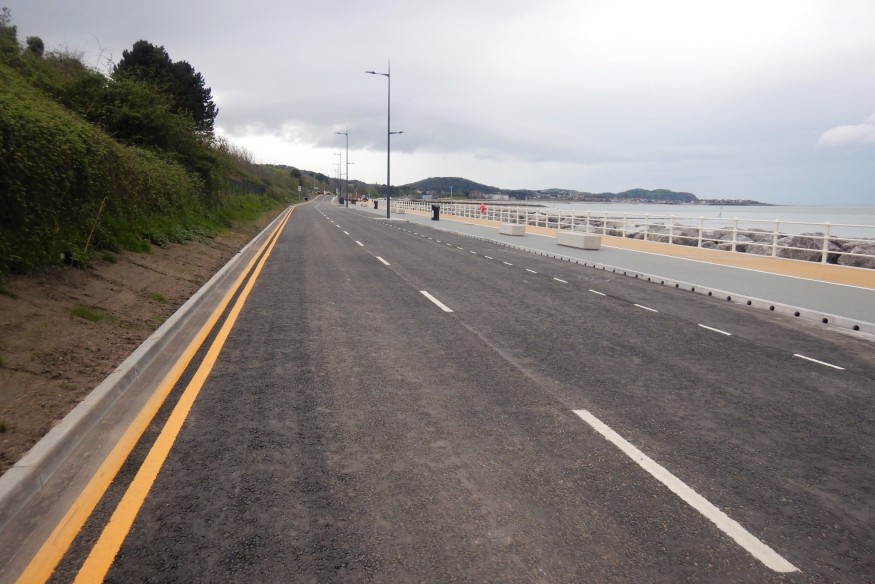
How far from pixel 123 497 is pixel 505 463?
2660mm

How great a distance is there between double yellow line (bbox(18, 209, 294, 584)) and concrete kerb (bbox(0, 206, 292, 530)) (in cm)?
32

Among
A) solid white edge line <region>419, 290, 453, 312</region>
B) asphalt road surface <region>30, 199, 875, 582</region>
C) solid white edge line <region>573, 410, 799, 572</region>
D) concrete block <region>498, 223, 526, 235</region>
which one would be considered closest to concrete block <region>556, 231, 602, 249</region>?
concrete block <region>498, 223, 526, 235</region>

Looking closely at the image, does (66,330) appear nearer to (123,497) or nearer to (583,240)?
(123,497)

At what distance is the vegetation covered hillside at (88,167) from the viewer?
340 inches

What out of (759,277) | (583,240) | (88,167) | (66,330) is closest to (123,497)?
(66,330)

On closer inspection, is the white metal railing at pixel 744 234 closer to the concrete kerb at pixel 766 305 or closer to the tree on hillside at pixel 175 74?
the concrete kerb at pixel 766 305

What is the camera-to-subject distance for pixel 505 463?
4613 mm

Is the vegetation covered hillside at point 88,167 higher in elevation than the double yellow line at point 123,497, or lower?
higher

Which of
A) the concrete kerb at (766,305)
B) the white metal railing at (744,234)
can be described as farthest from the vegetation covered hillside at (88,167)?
the white metal railing at (744,234)

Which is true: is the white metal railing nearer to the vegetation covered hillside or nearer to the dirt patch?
the dirt patch

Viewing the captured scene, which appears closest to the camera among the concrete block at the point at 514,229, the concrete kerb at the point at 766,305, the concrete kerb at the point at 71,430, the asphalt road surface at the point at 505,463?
the asphalt road surface at the point at 505,463

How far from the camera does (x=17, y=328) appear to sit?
276 inches

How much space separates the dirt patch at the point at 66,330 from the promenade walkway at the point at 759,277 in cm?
1117

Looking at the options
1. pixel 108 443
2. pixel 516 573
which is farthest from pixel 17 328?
pixel 516 573
